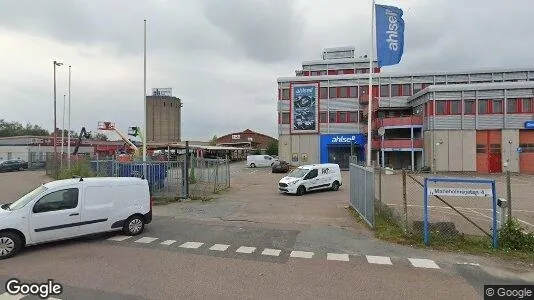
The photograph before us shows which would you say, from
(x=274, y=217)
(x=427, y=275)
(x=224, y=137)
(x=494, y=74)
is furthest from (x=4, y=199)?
(x=224, y=137)

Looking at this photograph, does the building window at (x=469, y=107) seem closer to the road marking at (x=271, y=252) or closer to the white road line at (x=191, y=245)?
the road marking at (x=271, y=252)

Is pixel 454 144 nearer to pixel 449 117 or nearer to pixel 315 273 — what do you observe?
pixel 449 117

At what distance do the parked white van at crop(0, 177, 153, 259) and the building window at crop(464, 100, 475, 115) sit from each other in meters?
38.2

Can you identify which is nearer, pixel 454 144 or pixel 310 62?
pixel 454 144

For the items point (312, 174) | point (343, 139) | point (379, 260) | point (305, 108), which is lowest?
point (379, 260)

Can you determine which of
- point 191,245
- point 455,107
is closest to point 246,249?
point 191,245

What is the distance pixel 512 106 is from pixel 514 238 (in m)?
36.7

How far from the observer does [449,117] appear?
1542 inches

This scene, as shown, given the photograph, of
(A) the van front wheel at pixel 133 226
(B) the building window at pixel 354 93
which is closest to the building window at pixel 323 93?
(B) the building window at pixel 354 93

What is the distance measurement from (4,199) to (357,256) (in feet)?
56.7

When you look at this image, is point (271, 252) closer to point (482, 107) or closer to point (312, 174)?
point (312, 174)

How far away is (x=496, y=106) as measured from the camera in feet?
127

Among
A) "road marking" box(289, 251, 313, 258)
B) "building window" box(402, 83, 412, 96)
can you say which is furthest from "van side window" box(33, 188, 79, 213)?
"building window" box(402, 83, 412, 96)

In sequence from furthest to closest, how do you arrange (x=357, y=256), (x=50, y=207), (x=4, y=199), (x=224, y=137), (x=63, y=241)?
1. (x=224, y=137)
2. (x=4, y=199)
3. (x=63, y=241)
4. (x=50, y=207)
5. (x=357, y=256)
